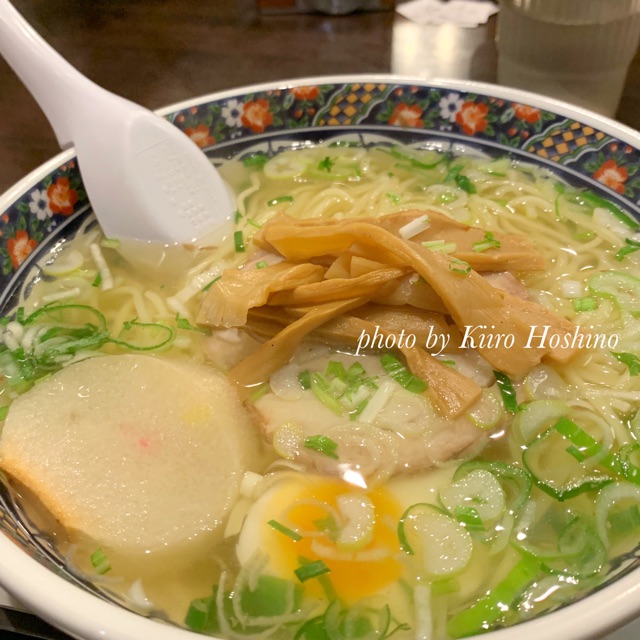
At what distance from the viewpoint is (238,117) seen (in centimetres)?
201

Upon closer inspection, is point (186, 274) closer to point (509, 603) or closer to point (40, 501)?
point (40, 501)

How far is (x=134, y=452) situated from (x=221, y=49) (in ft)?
7.90

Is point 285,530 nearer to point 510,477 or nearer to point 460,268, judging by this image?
point 510,477

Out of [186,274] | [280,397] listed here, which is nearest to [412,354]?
[280,397]

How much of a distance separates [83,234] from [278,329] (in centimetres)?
78

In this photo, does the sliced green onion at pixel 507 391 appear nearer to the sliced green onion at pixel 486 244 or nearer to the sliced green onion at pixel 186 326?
the sliced green onion at pixel 486 244

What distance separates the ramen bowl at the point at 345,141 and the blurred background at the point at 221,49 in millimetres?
723

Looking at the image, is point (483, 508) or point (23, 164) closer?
point (483, 508)

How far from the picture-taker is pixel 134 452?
1.21m

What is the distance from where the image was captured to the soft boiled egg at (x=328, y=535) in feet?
3.49

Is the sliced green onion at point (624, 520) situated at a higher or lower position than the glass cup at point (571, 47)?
lower

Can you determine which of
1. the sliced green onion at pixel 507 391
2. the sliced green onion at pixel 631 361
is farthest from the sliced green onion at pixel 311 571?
the sliced green onion at pixel 631 361

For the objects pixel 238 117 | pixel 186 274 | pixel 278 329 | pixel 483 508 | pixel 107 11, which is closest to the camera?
pixel 483 508

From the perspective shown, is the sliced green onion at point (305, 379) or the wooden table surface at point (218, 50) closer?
the sliced green onion at point (305, 379)
